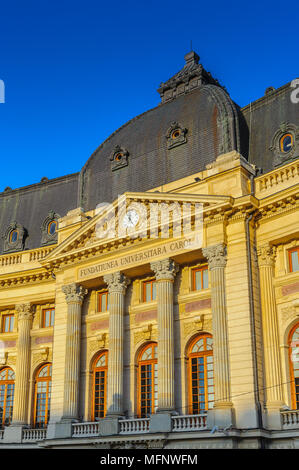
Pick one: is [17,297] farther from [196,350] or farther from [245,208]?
[245,208]

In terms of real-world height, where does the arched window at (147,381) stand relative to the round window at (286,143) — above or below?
below

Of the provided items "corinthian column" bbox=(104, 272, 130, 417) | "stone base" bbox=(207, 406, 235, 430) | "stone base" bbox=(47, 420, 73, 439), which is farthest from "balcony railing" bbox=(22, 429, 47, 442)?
"stone base" bbox=(207, 406, 235, 430)

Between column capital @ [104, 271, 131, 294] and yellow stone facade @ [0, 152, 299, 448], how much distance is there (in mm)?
71

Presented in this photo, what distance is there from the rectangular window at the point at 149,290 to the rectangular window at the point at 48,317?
24.9 feet

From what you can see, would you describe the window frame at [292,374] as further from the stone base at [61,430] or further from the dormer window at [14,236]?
the dormer window at [14,236]

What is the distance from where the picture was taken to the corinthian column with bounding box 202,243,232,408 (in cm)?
2601

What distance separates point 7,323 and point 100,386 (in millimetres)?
9405

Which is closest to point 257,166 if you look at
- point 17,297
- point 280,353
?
point 280,353

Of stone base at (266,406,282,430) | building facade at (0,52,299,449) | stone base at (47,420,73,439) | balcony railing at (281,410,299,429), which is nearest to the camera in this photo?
balcony railing at (281,410,299,429)

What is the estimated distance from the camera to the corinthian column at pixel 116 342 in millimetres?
29406

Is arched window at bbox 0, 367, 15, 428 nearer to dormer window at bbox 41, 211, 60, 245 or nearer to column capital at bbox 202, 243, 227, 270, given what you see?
dormer window at bbox 41, 211, 60, 245

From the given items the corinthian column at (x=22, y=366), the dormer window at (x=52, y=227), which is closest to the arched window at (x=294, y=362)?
the corinthian column at (x=22, y=366)

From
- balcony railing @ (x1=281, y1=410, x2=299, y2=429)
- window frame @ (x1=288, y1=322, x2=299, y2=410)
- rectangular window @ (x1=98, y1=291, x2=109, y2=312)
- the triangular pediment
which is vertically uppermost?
the triangular pediment

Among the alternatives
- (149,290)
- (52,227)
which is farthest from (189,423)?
(52,227)
